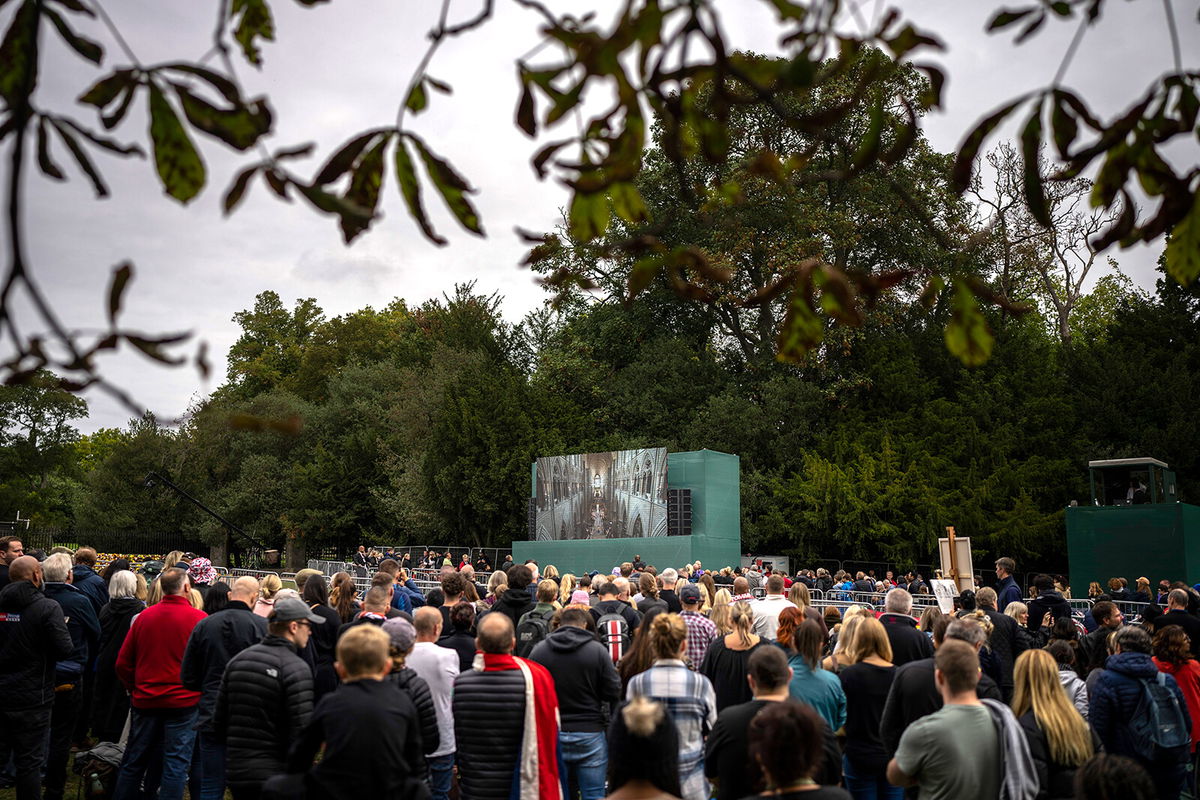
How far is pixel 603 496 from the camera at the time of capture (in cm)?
3072

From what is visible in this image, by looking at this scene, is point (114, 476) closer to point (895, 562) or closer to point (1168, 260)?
point (895, 562)

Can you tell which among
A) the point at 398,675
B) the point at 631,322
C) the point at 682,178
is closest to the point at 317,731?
the point at 398,675

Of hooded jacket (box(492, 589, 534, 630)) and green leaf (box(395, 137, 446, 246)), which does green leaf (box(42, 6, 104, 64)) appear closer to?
green leaf (box(395, 137, 446, 246))

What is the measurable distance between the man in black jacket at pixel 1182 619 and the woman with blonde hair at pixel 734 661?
14.0 feet

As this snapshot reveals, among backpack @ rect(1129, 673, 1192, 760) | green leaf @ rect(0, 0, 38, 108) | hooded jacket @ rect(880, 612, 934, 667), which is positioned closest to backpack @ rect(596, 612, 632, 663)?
hooded jacket @ rect(880, 612, 934, 667)

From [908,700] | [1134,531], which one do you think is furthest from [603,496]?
[908,700]

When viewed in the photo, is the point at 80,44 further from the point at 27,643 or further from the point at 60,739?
the point at 60,739

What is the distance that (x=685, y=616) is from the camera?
24.7ft

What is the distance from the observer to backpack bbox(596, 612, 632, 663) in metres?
7.91

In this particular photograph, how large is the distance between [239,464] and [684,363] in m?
24.0

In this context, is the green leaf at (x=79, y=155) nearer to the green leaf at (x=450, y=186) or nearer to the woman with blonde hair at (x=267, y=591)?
the green leaf at (x=450, y=186)

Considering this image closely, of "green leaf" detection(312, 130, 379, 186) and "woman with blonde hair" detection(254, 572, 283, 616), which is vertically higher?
"green leaf" detection(312, 130, 379, 186)

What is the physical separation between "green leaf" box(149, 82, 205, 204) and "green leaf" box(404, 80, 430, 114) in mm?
405

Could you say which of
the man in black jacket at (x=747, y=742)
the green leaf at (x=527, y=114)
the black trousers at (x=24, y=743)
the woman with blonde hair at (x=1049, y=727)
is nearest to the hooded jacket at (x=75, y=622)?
the black trousers at (x=24, y=743)
